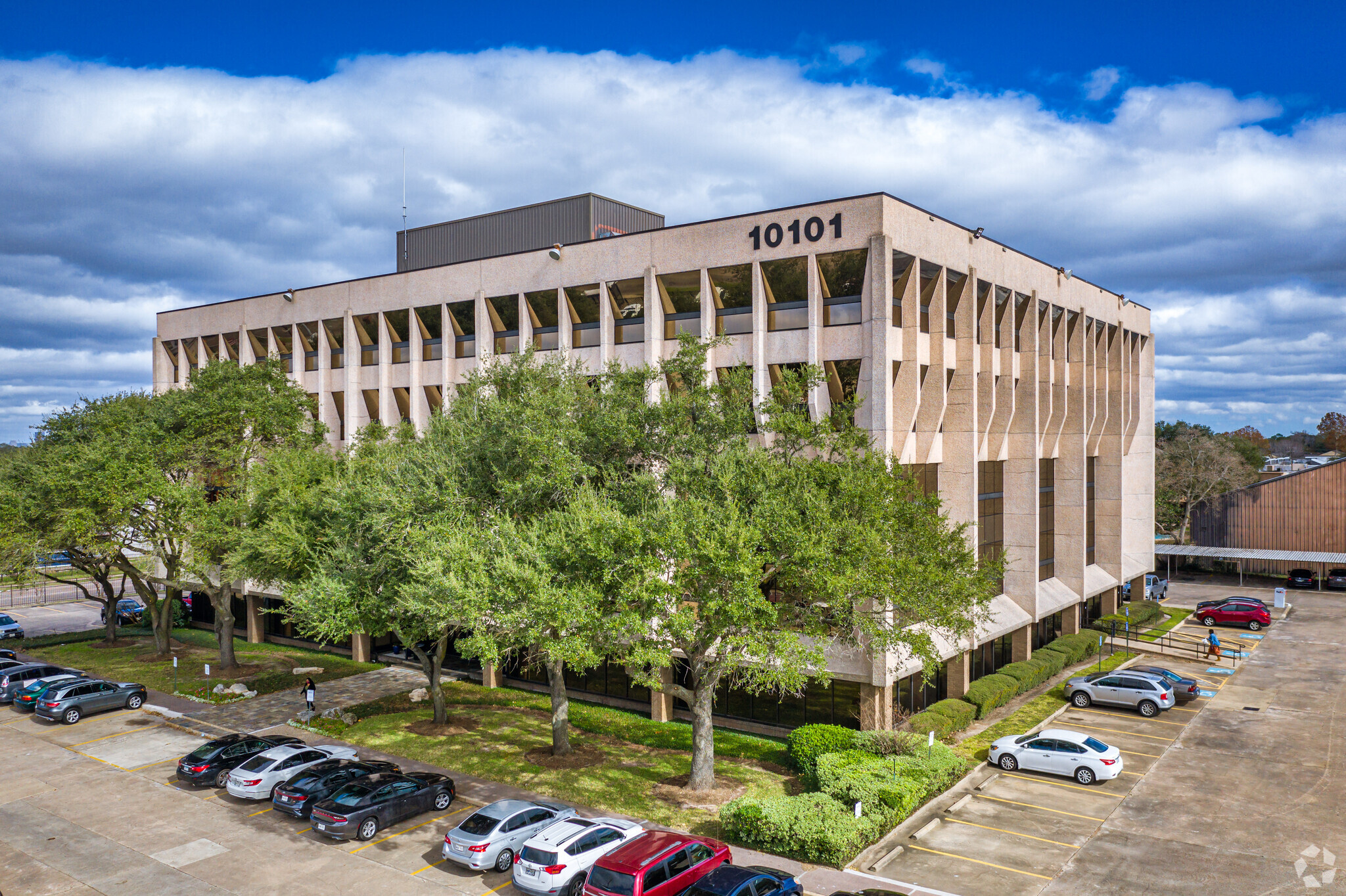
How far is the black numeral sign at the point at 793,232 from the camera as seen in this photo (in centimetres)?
3012

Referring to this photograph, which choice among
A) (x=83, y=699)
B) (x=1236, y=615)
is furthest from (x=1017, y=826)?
(x=1236, y=615)

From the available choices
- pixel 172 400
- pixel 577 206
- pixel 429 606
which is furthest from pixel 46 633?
pixel 429 606

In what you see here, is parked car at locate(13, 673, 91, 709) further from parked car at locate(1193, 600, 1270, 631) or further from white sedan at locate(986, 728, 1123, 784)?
parked car at locate(1193, 600, 1270, 631)

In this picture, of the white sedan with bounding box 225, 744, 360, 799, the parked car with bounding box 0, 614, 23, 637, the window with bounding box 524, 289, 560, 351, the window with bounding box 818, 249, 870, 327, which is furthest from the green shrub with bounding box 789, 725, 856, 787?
the parked car with bounding box 0, 614, 23, 637

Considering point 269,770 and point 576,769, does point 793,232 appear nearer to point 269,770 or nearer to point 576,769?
point 576,769

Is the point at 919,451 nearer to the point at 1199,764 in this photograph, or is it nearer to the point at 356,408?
the point at 1199,764

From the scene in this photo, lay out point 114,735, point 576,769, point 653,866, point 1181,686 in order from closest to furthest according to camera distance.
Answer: point 653,866 < point 576,769 < point 114,735 < point 1181,686

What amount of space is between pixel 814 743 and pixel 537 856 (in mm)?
11005

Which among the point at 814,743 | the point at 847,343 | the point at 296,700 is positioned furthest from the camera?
the point at 296,700

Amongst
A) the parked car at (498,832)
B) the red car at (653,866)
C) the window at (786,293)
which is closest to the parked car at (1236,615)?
the window at (786,293)

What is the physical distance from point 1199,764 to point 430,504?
84.3ft

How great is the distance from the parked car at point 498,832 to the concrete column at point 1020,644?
83.1 ft

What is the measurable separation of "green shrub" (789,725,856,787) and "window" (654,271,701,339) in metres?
15.6

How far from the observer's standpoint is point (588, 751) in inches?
1117
